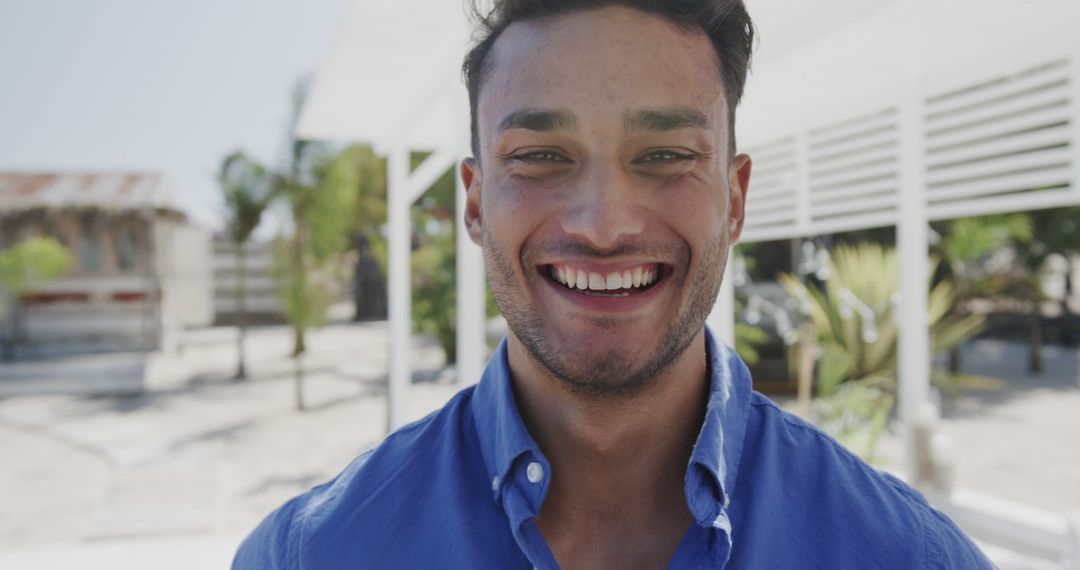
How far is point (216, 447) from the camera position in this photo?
9.55 metres

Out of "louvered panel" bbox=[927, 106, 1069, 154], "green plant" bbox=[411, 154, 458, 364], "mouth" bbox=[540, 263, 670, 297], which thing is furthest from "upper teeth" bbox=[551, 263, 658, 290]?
"green plant" bbox=[411, 154, 458, 364]

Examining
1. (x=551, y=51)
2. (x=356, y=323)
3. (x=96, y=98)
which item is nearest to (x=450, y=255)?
(x=356, y=323)

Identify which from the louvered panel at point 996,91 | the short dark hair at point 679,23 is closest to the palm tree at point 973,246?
the louvered panel at point 996,91

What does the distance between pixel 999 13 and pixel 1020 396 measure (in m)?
10.5

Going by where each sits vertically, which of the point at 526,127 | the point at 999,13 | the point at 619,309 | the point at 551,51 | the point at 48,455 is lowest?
the point at 48,455

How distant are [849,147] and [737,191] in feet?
13.3

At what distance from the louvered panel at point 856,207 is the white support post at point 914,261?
1.11 feet

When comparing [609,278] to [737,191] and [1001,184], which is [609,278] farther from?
[1001,184]

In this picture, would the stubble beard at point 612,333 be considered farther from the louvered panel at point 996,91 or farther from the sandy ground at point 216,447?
the sandy ground at point 216,447

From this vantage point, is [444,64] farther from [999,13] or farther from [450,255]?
[450,255]

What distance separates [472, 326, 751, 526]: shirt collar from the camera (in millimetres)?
1198

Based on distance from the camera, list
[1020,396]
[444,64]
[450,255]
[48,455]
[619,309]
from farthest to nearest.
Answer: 1. [450,255]
2. [1020,396]
3. [48,455]
4. [444,64]
5. [619,309]

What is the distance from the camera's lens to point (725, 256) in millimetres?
1293

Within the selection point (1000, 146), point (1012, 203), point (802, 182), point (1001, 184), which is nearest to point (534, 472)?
point (1012, 203)
